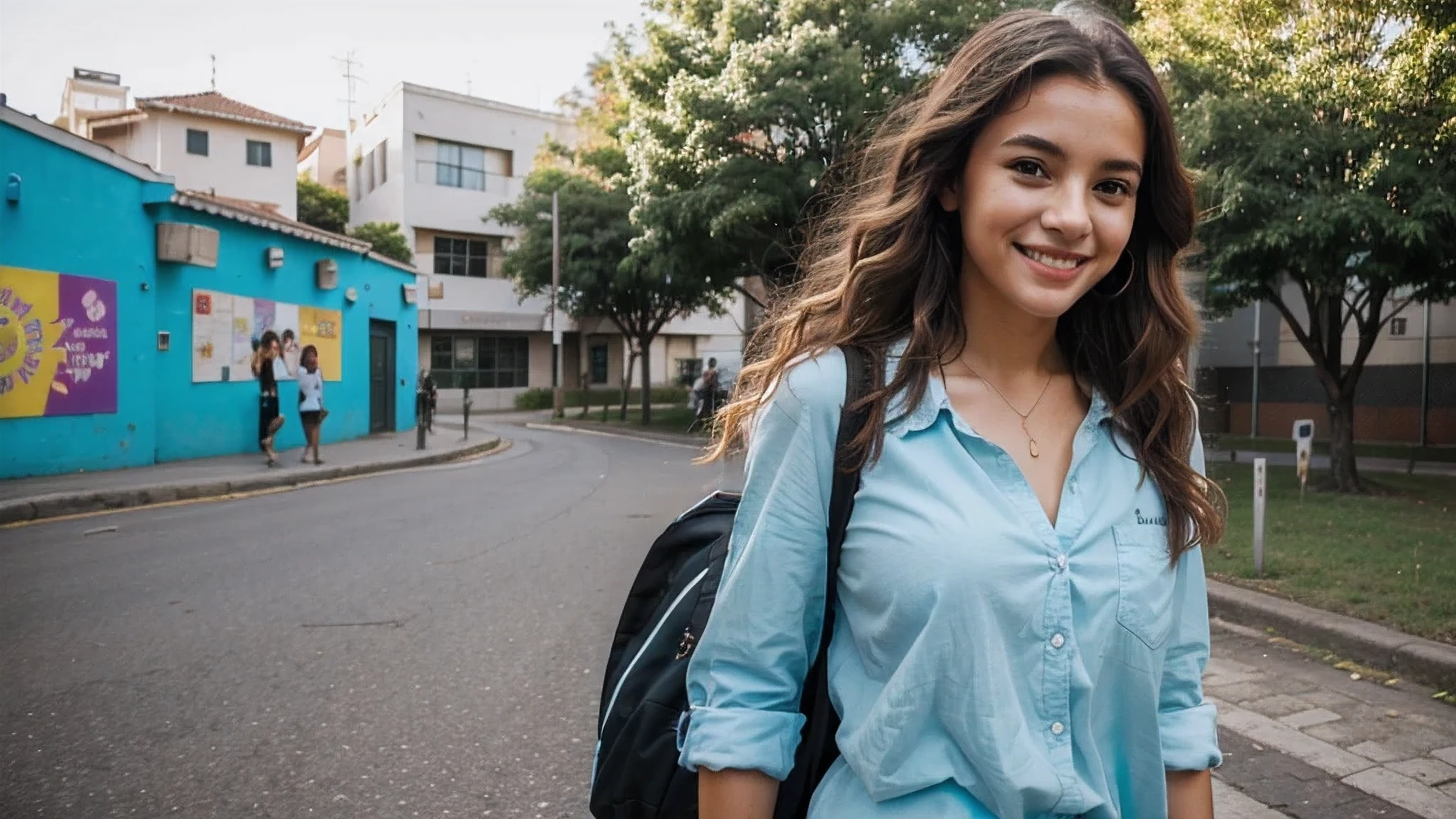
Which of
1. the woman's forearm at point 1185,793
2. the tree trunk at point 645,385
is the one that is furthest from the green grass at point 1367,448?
the woman's forearm at point 1185,793

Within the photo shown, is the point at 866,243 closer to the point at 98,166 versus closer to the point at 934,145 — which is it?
the point at 934,145

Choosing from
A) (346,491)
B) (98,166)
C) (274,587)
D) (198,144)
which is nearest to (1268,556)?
(274,587)

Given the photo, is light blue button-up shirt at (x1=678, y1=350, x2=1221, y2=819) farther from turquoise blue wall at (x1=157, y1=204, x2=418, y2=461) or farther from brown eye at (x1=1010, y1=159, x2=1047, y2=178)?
turquoise blue wall at (x1=157, y1=204, x2=418, y2=461)

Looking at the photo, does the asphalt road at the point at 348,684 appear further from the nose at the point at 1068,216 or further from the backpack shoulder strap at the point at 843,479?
the nose at the point at 1068,216

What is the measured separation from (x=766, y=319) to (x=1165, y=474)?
750mm

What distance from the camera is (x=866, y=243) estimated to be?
1.71 metres

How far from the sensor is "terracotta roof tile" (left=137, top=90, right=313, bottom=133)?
2833 cm

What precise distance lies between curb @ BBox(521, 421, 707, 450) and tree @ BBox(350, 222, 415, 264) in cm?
884

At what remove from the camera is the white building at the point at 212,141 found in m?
28.2

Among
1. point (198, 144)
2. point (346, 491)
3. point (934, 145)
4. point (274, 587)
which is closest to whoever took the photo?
point (934, 145)

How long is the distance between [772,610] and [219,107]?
32668 mm

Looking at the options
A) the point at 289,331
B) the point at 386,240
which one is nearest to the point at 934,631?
the point at 289,331

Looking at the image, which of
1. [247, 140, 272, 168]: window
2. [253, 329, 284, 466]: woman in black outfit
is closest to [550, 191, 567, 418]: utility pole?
[247, 140, 272, 168]: window

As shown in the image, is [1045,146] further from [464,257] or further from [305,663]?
[464,257]
